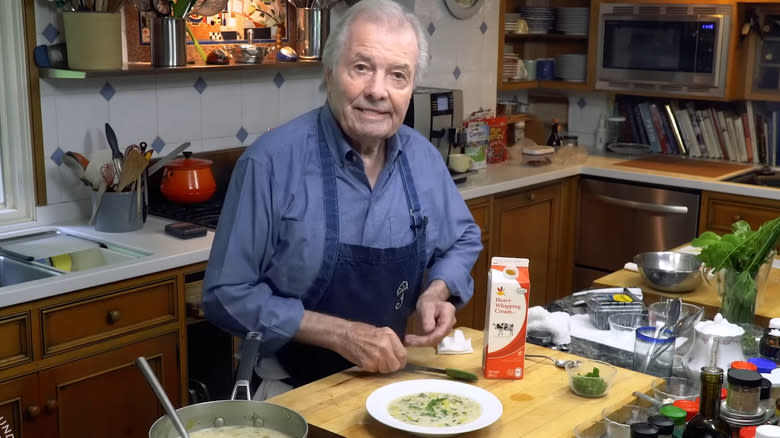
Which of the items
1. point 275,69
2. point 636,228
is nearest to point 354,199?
point 275,69

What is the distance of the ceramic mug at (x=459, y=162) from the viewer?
430 cm

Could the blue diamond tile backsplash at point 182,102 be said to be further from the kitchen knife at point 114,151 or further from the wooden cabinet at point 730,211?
the wooden cabinet at point 730,211

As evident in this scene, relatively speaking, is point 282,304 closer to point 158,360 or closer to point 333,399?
point 333,399

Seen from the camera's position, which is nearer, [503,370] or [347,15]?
[503,370]

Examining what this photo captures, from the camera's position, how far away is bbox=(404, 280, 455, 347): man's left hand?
1998 mm

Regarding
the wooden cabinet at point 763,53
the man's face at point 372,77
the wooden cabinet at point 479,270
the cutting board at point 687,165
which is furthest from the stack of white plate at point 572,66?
the man's face at point 372,77

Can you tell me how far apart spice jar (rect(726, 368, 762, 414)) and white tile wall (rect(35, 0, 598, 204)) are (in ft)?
7.97

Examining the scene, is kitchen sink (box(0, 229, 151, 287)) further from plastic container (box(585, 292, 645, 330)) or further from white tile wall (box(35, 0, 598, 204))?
plastic container (box(585, 292, 645, 330))

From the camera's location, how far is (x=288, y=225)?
200cm

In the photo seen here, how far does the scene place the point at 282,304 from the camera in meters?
1.95

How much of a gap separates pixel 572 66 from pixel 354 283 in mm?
3460

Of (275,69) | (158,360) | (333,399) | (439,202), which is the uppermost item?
(275,69)

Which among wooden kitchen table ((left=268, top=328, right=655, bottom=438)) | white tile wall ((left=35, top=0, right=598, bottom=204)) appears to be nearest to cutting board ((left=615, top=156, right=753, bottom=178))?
white tile wall ((left=35, top=0, right=598, bottom=204))

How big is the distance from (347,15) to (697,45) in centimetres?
304
